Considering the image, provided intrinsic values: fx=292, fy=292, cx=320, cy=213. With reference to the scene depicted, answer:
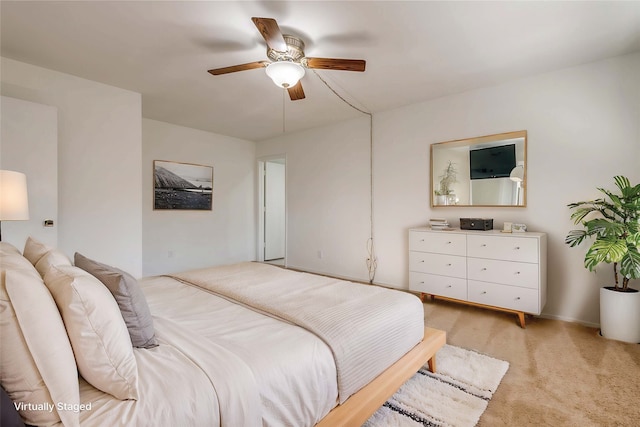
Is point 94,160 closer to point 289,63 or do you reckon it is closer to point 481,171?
point 289,63

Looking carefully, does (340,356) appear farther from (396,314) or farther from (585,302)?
(585,302)

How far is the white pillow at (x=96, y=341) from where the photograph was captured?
2.97 ft

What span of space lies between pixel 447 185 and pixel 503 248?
3.47 feet

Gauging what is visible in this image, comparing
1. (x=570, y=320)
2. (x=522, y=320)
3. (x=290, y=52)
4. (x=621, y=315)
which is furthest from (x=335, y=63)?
(x=570, y=320)

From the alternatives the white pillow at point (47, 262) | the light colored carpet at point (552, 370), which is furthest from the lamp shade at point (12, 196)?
the light colored carpet at point (552, 370)

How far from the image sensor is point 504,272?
9.48 feet

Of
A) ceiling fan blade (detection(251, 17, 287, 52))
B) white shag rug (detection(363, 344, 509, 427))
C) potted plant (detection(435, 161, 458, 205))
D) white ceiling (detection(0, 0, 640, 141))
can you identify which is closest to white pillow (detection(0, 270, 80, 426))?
white shag rug (detection(363, 344, 509, 427))

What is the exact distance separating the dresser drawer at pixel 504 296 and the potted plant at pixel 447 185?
3.43 ft

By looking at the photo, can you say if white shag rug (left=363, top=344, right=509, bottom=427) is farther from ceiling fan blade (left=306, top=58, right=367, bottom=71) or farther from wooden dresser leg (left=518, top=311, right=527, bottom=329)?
ceiling fan blade (left=306, top=58, right=367, bottom=71)

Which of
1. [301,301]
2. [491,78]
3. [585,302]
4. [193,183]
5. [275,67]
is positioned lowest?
[585,302]

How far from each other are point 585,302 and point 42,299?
3967 millimetres

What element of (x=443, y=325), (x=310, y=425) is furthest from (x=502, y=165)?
(x=310, y=425)

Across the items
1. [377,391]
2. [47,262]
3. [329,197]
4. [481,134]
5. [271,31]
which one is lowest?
[377,391]

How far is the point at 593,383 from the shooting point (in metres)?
1.90
